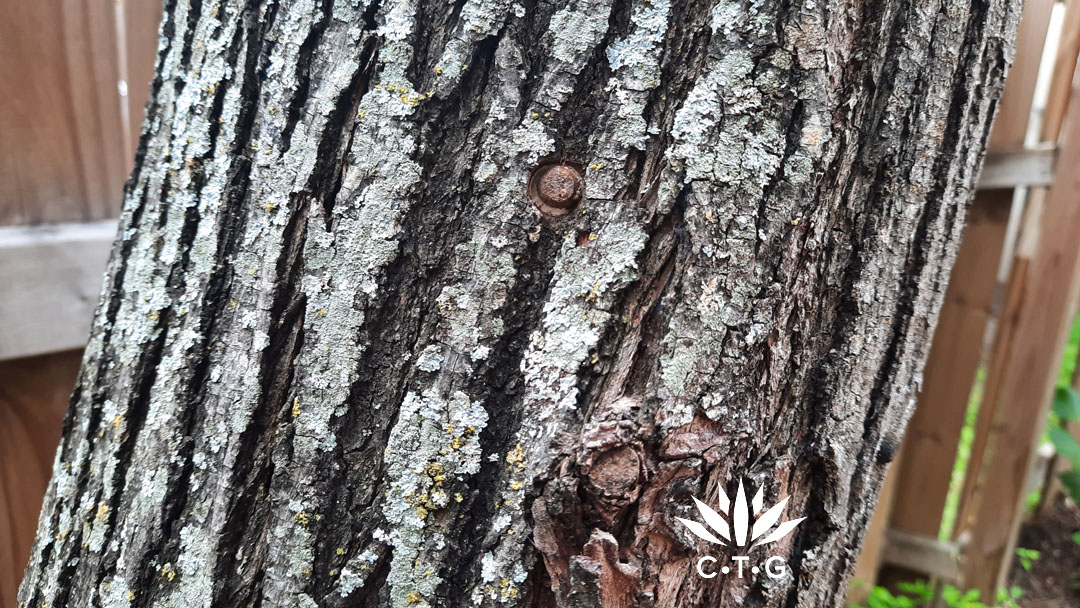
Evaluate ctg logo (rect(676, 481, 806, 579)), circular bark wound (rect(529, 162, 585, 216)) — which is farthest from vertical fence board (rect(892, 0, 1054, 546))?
circular bark wound (rect(529, 162, 585, 216))

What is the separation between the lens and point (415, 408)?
64 centimetres

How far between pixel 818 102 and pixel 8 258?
1348 millimetres

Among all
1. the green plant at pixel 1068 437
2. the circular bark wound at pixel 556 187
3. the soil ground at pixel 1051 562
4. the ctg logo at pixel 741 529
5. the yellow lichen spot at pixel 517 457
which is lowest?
the soil ground at pixel 1051 562

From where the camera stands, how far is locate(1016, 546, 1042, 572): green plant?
2.87 m

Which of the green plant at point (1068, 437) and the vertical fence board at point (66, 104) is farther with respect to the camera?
the green plant at point (1068, 437)

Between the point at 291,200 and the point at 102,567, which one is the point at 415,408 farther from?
the point at 102,567

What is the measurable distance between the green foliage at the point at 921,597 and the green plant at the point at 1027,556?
395mm

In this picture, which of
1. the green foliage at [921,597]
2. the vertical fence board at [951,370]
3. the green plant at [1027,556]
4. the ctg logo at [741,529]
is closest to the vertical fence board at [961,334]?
the vertical fence board at [951,370]

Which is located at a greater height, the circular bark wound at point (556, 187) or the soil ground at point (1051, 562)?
the circular bark wound at point (556, 187)

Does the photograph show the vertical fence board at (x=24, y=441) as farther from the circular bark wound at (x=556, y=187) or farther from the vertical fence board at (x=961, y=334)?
the vertical fence board at (x=961, y=334)

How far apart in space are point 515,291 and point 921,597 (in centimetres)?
273

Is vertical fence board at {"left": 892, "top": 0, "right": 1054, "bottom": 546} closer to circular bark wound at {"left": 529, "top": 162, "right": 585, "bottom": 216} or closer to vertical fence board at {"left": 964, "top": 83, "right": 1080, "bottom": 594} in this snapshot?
vertical fence board at {"left": 964, "top": 83, "right": 1080, "bottom": 594}

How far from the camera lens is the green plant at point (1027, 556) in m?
2.87

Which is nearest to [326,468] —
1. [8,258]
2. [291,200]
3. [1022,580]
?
[291,200]
